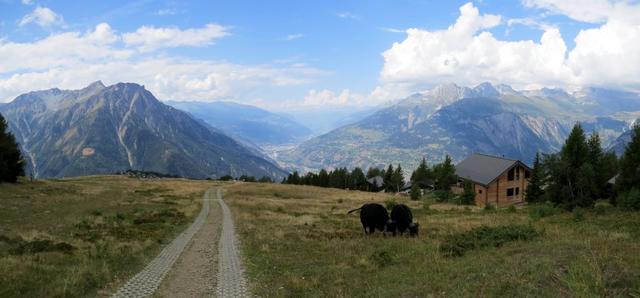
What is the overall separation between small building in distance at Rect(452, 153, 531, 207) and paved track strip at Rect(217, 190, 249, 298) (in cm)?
6318

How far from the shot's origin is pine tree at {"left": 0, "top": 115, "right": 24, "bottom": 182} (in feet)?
195

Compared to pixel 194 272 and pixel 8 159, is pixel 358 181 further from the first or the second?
pixel 194 272

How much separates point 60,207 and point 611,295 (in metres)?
Answer: 48.3

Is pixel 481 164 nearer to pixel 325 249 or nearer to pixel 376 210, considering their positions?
pixel 376 210

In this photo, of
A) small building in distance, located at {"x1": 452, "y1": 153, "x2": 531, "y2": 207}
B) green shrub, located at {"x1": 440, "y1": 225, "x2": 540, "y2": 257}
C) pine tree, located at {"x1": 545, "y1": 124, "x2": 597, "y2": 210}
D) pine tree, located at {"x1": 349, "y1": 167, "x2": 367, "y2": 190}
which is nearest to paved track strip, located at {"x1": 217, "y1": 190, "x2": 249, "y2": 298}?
green shrub, located at {"x1": 440, "y1": 225, "x2": 540, "y2": 257}

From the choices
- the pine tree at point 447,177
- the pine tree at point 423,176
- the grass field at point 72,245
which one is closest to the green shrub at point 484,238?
the grass field at point 72,245

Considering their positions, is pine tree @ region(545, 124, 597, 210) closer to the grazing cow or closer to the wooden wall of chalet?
the wooden wall of chalet

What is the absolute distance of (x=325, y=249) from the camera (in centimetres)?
2095

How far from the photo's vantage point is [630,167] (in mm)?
48312

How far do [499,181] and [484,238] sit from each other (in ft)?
222

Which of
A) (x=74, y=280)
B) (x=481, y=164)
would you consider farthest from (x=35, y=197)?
(x=481, y=164)

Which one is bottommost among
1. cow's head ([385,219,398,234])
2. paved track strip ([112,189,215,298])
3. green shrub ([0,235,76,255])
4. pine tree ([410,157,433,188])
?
paved track strip ([112,189,215,298])

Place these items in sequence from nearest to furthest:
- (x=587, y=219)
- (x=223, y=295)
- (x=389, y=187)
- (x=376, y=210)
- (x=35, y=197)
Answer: (x=223, y=295) → (x=376, y=210) → (x=587, y=219) → (x=35, y=197) → (x=389, y=187)

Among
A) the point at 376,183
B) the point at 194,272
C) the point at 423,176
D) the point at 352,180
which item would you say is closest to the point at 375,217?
the point at 194,272
